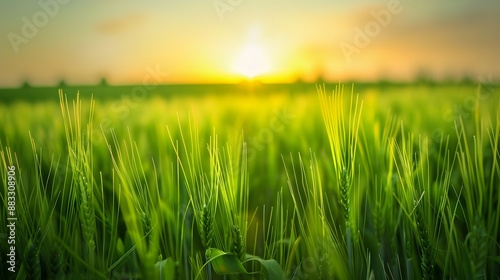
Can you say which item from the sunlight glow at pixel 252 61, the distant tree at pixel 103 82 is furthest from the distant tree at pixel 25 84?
the sunlight glow at pixel 252 61

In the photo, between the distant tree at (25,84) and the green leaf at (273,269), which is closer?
the green leaf at (273,269)

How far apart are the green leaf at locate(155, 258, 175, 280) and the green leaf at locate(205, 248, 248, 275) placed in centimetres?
7

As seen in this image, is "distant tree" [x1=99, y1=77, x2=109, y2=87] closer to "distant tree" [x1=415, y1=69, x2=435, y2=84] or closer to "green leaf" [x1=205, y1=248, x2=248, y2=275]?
"green leaf" [x1=205, y1=248, x2=248, y2=275]

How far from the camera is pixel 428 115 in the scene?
3.22ft

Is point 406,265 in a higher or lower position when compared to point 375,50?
lower

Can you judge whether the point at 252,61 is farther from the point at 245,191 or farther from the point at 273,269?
the point at 273,269

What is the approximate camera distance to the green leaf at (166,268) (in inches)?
28.2

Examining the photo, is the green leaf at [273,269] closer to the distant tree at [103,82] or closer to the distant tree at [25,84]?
the distant tree at [103,82]

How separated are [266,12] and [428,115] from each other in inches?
16.4

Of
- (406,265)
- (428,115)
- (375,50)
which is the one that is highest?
(375,50)

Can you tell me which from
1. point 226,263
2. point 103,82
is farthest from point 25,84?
point 226,263

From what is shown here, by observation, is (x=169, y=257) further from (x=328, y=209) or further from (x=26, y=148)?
(x=26, y=148)

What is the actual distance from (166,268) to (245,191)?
19 centimetres

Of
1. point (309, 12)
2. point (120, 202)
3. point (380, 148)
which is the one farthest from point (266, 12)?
point (120, 202)
